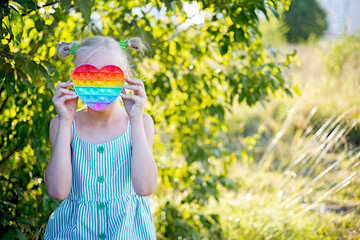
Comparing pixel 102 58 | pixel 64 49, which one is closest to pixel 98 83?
pixel 102 58

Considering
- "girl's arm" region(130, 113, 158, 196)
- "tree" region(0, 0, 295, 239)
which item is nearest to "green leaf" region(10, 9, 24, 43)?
"tree" region(0, 0, 295, 239)

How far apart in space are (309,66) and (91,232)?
817cm

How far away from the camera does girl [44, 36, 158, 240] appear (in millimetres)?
1569

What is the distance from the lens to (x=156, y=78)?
8.59ft

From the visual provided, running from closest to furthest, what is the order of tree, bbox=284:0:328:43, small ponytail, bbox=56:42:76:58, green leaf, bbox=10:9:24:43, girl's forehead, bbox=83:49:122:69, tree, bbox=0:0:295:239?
green leaf, bbox=10:9:24:43
girl's forehead, bbox=83:49:122:69
small ponytail, bbox=56:42:76:58
tree, bbox=0:0:295:239
tree, bbox=284:0:328:43

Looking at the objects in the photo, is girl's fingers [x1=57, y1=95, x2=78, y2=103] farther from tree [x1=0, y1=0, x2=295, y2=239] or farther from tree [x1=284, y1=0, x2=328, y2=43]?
tree [x1=284, y1=0, x2=328, y2=43]

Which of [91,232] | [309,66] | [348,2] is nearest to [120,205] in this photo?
[91,232]

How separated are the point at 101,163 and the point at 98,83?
328 mm

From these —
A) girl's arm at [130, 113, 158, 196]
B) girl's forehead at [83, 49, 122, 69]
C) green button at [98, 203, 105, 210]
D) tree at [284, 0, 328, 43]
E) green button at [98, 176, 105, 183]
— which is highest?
girl's forehead at [83, 49, 122, 69]

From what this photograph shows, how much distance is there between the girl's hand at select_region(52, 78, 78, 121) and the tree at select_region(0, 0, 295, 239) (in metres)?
0.21

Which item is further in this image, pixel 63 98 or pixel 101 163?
pixel 101 163

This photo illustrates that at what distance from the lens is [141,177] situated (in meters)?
1.58

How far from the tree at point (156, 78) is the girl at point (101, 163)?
0.21 m

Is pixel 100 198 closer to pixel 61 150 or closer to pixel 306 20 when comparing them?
pixel 61 150
